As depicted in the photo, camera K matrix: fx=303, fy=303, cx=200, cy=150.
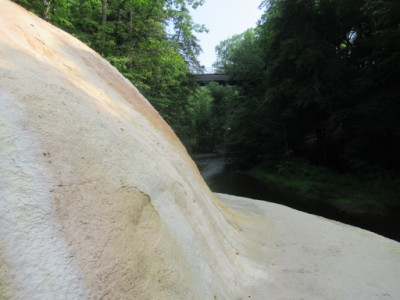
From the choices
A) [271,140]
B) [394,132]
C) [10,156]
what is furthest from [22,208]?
[271,140]

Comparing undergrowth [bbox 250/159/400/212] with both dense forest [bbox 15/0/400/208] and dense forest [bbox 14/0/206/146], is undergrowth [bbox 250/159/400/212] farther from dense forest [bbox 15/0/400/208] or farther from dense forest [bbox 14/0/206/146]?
dense forest [bbox 14/0/206/146]

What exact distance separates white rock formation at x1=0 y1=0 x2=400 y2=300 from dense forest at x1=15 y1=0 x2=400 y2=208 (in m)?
6.52

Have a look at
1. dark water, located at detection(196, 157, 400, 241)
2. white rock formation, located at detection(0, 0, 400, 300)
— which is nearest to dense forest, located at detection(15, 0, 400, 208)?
dark water, located at detection(196, 157, 400, 241)

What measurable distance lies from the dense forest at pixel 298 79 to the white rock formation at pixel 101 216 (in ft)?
21.4

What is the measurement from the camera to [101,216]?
7.76 feet

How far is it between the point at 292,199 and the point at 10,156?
16583 mm

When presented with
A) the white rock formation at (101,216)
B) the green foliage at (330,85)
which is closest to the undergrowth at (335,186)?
the green foliage at (330,85)

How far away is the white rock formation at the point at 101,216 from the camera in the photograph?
1.96 metres

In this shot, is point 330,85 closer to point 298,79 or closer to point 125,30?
point 298,79

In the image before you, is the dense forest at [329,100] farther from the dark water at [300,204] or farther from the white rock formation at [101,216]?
the white rock formation at [101,216]

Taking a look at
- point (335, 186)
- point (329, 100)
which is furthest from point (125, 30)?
point (335, 186)

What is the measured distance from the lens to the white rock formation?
1.96m

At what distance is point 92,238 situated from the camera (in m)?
2.18

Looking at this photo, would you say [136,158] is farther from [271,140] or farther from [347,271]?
[271,140]
